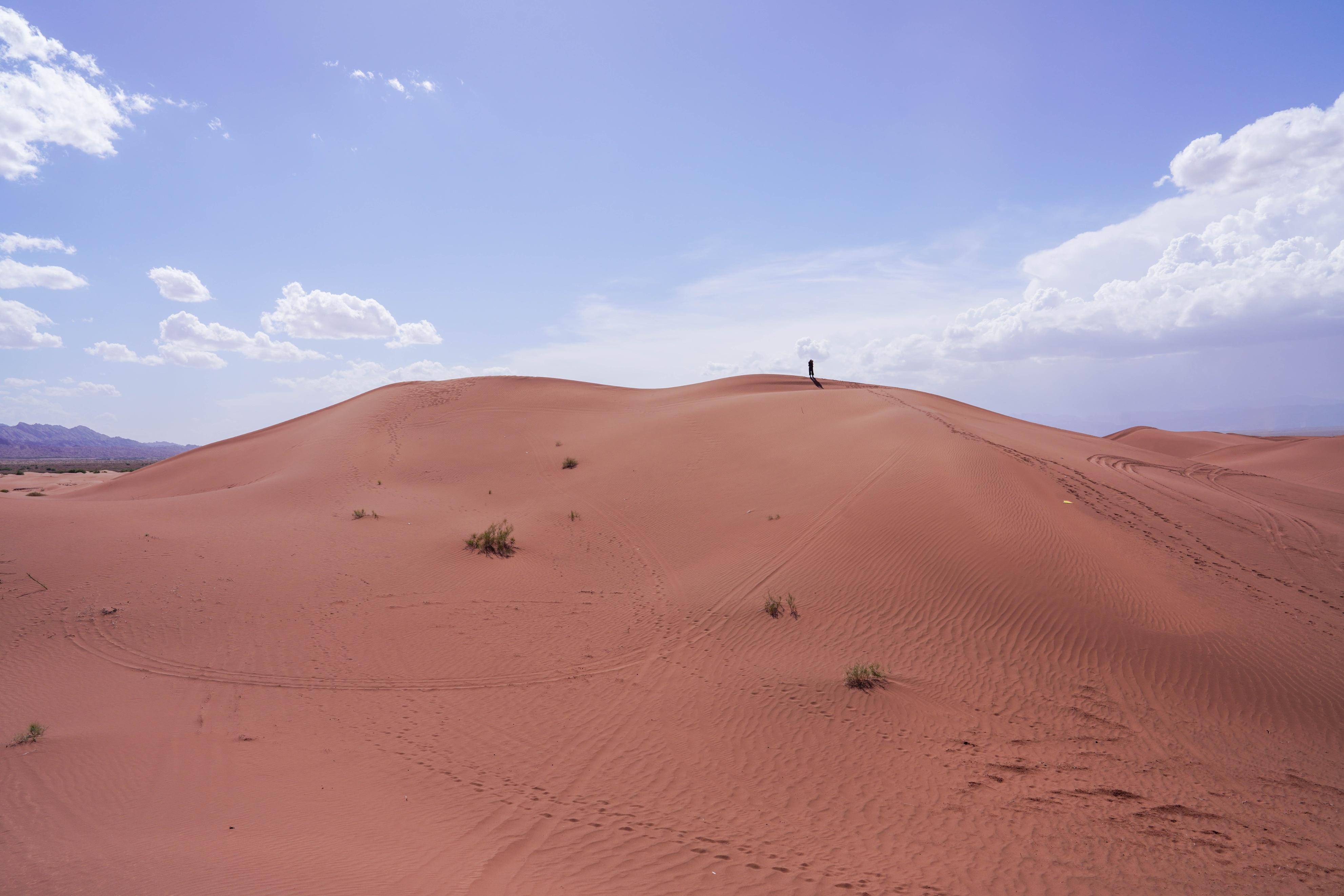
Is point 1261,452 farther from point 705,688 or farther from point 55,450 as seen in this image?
point 55,450

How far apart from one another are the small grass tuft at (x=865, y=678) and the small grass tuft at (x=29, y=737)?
9224 millimetres

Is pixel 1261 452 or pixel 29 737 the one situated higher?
pixel 1261 452

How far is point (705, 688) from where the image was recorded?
8406 mm

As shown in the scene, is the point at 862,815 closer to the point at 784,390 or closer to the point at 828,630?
the point at 828,630

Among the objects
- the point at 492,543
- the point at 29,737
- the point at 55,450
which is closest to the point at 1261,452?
the point at 492,543

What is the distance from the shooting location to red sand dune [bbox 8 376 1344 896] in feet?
16.7

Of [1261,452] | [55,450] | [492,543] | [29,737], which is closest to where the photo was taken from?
[29,737]

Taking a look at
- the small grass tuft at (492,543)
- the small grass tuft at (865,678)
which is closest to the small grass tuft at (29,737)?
the small grass tuft at (492,543)

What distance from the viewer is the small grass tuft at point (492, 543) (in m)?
13.7

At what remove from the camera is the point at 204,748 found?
6578 millimetres

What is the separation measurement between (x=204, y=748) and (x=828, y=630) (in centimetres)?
816

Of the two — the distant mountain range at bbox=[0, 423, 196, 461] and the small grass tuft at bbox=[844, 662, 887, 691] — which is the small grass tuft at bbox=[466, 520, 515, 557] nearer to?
the small grass tuft at bbox=[844, 662, 887, 691]

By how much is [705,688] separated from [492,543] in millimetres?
7064

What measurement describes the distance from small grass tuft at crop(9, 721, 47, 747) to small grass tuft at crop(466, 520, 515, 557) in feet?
24.6
